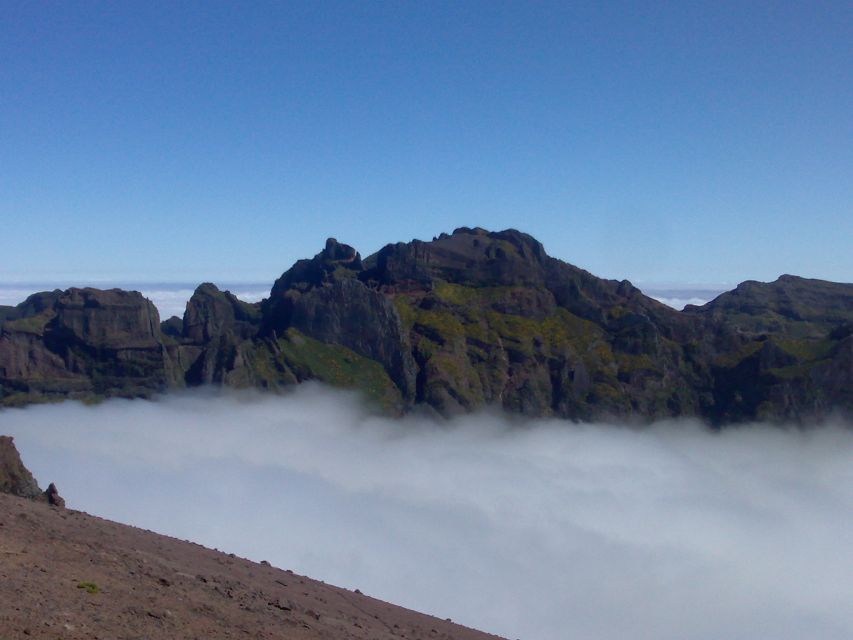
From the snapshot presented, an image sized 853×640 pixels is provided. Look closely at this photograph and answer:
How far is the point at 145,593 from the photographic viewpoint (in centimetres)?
2872

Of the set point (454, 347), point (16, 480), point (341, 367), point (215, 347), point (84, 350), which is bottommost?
point (16, 480)

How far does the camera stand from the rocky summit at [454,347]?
570 ft

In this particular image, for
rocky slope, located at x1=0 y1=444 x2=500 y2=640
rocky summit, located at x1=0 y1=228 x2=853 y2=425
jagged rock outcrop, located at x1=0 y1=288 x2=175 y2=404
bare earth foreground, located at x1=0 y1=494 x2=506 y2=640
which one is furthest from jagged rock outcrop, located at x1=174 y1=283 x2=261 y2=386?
bare earth foreground, located at x1=0 y1=494 x2=506 y2=640

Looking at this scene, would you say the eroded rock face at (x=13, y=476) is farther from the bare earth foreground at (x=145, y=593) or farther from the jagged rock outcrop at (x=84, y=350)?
the jagged rock outcrop at (x=84, y=350)

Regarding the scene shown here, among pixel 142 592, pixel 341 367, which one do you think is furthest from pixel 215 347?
pixel 142 592

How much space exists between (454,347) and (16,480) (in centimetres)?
13842

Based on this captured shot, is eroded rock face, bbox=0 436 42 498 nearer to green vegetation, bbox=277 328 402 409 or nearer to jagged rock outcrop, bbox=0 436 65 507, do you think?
jagged rock outcrop, bbox=0 436 65 507

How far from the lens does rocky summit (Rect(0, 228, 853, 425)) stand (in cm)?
17388

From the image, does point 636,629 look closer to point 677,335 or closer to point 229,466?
point 229,466

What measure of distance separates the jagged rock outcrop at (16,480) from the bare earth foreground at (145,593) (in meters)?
4.46

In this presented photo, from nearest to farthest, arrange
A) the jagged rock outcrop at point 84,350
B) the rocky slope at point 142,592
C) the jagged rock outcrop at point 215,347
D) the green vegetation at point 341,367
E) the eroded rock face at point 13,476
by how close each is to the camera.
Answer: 1. the rocky slope at point 142,592
2. the eroded rock face at point 13,476
3. the jagged rock outcrop at point 84,350
4. the jagged rock outcrop at point 215,347
5. the green vegetation at point 341,367

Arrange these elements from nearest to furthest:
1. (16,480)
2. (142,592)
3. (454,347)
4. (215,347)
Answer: (142,592) < (16,480) < (215,347) < (454,347)

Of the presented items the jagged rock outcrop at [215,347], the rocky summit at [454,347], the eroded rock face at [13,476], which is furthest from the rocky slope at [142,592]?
the rocky summit at [454,347]

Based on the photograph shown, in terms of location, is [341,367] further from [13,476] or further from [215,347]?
[13,476]
